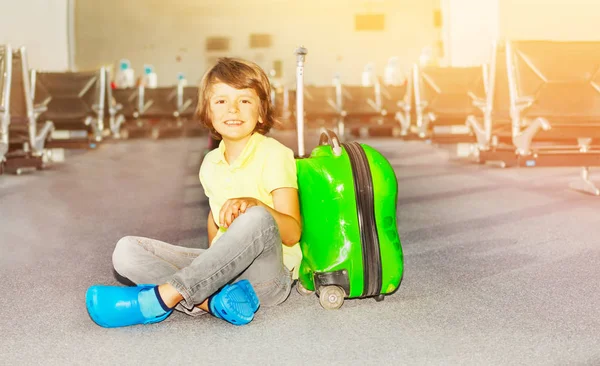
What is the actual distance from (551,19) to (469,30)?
2.16 m

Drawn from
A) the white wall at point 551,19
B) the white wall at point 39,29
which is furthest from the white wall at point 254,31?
the white wall at point 551,19

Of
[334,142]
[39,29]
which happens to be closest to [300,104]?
[334,142]

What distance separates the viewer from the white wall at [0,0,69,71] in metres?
10.8

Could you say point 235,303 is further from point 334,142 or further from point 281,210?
point 334,142

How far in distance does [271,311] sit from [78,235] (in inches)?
76.1

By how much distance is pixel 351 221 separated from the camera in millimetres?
2086

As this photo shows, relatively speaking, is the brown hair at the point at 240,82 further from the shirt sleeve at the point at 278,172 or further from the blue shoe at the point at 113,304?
the blue shoe at the point at 113,304

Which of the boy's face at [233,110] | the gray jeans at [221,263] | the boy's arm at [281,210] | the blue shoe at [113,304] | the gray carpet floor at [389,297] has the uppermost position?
the boy's face at [233,110]

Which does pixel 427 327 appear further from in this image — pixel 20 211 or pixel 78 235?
pixel 20 211

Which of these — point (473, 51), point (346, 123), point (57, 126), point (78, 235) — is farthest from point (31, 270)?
point (346, 123)

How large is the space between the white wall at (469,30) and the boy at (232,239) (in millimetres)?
7249

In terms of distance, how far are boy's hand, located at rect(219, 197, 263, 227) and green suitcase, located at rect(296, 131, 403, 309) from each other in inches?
8.8

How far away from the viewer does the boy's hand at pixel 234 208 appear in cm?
190

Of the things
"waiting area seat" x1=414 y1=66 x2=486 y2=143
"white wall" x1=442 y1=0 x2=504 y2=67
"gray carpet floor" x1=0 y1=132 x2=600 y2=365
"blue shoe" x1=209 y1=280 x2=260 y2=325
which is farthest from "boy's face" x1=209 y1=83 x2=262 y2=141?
"white wall" x1=442 y1=0 x2=504 y2=67
